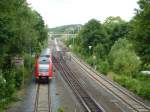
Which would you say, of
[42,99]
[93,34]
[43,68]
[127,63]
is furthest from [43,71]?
[93,34]

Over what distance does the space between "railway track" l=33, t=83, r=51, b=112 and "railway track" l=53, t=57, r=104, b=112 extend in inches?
110

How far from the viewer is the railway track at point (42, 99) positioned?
29913mm

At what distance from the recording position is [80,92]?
37.7m

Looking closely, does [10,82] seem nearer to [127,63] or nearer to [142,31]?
[142,31]

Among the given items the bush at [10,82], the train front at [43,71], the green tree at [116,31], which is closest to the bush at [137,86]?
the train front at [43,71]

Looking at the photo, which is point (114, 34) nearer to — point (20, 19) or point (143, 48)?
point (20, 19)

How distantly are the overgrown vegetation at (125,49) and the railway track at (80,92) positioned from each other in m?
5.10

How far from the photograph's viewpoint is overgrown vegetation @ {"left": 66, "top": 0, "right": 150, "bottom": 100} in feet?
113

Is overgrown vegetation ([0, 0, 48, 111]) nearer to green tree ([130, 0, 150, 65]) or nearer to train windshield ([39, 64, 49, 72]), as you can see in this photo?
train windshield ([39, 64, 49, 72])

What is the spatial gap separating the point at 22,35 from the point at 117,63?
19.4m

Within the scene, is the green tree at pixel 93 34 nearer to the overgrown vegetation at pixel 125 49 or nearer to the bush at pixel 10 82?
the overgrown vegetation at pixel 125 49

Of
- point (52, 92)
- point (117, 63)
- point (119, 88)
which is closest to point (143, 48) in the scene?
point (119, 88)

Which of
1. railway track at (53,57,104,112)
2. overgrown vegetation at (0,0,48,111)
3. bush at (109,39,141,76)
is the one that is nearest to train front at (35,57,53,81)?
overgrown vegetation at (0,0,48,111)

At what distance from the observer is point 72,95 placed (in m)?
36.1
